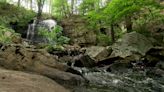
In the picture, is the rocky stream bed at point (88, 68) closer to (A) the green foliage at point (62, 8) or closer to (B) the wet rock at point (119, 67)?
(B) the wet rock at point (119, 67)

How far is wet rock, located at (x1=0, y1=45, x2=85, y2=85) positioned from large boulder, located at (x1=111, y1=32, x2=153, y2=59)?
9083 mm

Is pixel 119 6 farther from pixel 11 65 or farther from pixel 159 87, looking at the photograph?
pixel 11 65

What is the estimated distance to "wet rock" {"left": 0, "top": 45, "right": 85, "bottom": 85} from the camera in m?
11.3

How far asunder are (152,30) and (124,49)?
756cm

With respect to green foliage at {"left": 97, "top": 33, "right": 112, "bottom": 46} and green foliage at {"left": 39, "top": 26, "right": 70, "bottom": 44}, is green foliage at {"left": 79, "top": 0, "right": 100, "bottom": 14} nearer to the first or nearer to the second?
green foliage at {"left": 39, "top": 26, "right": 70, "bottom": 44}

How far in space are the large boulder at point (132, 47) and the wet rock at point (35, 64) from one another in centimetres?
908

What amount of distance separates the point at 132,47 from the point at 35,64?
1130cm

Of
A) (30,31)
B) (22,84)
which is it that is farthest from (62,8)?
(22,84)

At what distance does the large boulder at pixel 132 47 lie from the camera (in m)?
20.5

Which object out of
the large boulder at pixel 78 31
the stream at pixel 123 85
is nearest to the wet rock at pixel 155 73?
the stream at pixel 123 85

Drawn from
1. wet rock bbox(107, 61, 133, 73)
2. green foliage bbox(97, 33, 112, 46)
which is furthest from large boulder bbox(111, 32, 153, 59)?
green foliage bbox(97, 33, 112, 46)

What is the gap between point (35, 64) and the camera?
38.3 feet

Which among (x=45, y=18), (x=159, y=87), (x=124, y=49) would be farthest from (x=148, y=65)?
(x=45, y=18)

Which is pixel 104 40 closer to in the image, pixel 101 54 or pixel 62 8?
pixel 101 54
